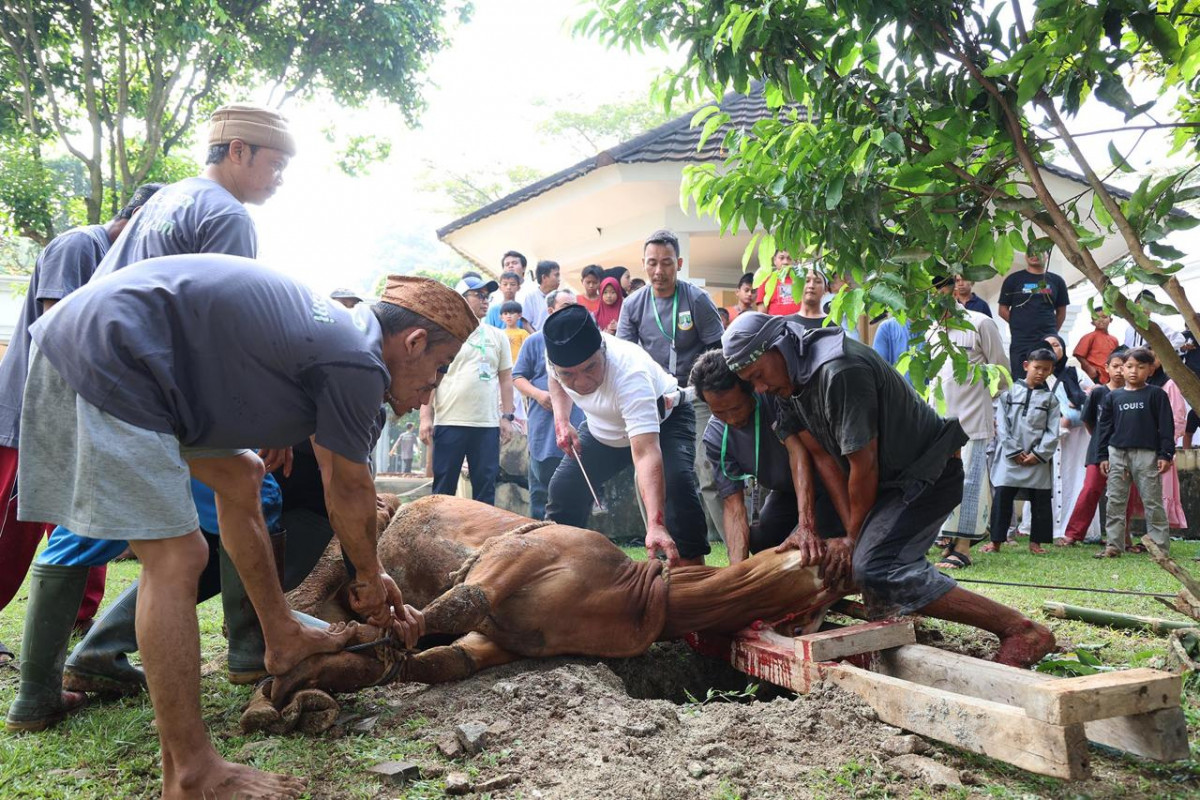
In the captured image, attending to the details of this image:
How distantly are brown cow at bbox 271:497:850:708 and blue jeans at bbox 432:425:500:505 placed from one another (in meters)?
2.71

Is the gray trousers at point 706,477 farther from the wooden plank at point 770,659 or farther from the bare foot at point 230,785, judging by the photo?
the bare foot at point 230,785

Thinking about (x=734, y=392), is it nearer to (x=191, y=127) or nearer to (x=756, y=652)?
(x=756, y=652)

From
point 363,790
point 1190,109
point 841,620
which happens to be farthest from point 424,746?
point 1190,109

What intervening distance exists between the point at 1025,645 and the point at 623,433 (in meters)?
2.44

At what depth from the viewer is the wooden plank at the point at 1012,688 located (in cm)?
245

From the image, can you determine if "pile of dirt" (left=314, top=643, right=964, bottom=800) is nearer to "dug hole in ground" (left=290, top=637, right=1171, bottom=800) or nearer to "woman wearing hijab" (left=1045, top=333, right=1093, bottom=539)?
"dug hole in ground" (left=290, top=637, right=1171, bottom=800)

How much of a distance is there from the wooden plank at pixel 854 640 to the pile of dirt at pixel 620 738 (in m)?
0.21

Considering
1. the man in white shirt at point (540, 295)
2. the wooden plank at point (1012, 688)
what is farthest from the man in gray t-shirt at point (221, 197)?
the man in white shirt at point (540, 295)

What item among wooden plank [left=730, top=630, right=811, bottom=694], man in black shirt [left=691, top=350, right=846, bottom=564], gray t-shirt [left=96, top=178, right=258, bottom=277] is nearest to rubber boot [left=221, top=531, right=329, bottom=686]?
gray t-shirt [left=96, top=178, right=258, bottom=277]

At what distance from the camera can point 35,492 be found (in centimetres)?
253

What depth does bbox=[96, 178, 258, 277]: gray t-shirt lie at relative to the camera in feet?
11.1

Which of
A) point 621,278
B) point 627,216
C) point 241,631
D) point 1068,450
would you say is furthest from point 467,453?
point 627,216

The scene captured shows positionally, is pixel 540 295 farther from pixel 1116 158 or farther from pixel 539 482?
pixel 1116 158

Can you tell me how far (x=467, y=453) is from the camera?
7.07 meters
